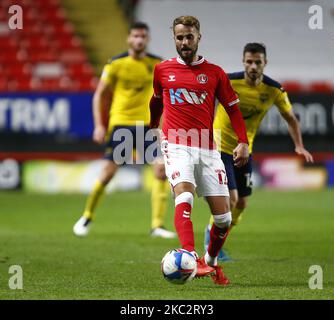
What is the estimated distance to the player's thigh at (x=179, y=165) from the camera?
257 inches

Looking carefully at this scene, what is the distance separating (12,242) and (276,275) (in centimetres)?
356

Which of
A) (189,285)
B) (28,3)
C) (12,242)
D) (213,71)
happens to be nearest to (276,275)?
(189,285)

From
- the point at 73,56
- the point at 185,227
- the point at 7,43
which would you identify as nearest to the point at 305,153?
the point at 185,227

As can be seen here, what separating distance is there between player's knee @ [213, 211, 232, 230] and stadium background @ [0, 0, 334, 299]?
4.92 feet

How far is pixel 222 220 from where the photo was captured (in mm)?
6848

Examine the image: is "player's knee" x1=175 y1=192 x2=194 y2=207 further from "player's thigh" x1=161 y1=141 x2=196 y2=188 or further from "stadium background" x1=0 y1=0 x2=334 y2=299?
"stadium background" x1=0 y1=0 x2=334 y2=299

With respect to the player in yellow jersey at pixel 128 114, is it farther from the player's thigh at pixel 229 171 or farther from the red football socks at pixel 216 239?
the red football socks at pixel 216 239

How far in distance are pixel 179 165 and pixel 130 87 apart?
438 cm

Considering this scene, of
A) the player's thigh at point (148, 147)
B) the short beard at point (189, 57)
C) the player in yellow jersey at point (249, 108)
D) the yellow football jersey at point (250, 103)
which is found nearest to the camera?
the short beard at point (189, 57)

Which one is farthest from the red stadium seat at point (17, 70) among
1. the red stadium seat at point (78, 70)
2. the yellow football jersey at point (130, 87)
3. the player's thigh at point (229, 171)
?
the player's thigh at point (229, 171)

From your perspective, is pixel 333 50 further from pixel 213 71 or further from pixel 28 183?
pixel 213 71

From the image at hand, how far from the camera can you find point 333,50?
21312 millimetres

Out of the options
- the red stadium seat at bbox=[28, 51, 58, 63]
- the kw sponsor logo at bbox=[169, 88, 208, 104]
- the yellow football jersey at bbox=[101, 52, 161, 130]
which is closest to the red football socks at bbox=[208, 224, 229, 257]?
the kw sponsor logo at bbox=[169, 88, 208, 104]

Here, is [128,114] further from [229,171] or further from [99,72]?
[99,72]
